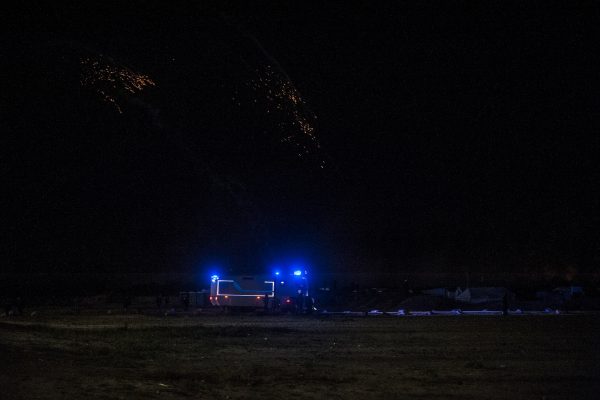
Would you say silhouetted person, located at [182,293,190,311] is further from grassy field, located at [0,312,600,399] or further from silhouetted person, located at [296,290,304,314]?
grassy field, located at [0,312,600,399]

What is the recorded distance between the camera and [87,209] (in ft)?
311

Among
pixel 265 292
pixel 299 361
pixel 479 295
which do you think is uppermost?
pixel 479 295

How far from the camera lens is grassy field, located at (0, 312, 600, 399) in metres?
14.8

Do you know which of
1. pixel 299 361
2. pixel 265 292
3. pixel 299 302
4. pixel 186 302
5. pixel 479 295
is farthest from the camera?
pixel 479 295

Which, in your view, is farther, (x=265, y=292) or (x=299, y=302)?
(x=265, y=292)

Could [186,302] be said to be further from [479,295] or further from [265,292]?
[479,295]

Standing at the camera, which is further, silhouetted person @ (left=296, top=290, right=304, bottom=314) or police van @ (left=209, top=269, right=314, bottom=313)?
police van @ (left=209, top=269, right=314, bottom=313)

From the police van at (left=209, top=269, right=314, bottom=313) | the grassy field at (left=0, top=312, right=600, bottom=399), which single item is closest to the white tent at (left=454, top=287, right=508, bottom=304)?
the police van at (left=209, top=269, right=314, bottom=313)

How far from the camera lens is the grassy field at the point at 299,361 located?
1475cm

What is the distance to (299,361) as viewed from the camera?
19.8m

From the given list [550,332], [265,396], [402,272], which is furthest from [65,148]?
[265,396]

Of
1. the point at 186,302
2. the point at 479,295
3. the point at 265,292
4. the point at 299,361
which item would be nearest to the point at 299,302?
the point at 265,292

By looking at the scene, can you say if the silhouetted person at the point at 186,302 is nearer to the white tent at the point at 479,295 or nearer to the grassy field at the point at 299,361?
the grassy field at the point at 299,361

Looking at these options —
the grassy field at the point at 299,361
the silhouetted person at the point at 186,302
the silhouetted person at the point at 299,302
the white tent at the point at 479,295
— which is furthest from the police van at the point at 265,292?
the white tent at the point at 479,295
